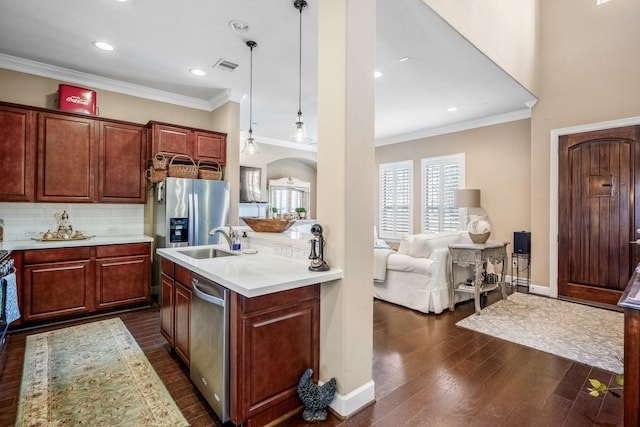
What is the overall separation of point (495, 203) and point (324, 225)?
4.84 metres

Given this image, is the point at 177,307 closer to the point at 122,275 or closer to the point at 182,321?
the point at 182,321

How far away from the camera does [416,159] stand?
6.90 m

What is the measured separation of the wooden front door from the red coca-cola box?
6311 millimetres

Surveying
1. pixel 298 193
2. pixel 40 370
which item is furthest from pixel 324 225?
pixel 298 193

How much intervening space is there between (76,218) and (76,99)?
1.47m

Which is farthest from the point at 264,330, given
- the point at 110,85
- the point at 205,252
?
the point at 110,85

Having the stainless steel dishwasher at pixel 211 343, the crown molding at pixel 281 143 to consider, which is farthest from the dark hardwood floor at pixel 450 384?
the crown molding at pixel 281 143

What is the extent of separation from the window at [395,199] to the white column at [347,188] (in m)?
5.27

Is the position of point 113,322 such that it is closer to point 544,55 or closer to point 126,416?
point 126,416

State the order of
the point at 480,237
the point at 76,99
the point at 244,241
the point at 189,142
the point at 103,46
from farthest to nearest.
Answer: the point at 189,142, the point at 480,237, the point at 76,99, the point at 103,46, the point at 244,241

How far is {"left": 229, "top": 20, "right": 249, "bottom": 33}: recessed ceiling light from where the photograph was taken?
9.43 feet

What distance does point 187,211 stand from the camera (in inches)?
160

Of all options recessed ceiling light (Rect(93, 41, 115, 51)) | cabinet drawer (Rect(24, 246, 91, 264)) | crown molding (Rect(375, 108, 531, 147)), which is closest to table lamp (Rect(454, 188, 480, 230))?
crown molding (Rect(375, 108, 531, 147))

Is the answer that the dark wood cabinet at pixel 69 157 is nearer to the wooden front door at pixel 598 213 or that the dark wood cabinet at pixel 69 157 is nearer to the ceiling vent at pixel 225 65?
the ceiling vent at pixel 225 65
